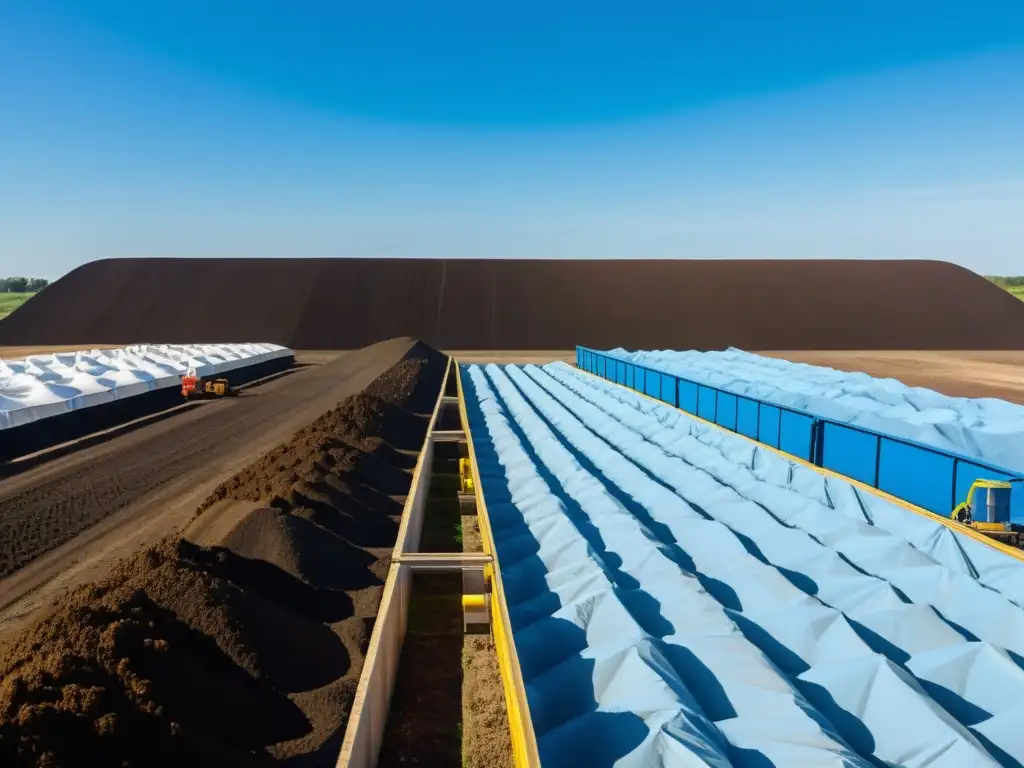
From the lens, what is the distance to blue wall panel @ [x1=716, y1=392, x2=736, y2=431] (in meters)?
17.1

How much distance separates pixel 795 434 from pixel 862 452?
200 centimetres

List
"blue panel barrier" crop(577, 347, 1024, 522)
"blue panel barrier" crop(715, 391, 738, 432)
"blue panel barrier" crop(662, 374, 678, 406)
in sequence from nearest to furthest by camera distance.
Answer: "blue panel barrier" crop(577, 347, 1024, 522), "blue panel barrier" crop(715, 391, 738, 432), "blue panel barrier" crop(662, 374, 678, 406)

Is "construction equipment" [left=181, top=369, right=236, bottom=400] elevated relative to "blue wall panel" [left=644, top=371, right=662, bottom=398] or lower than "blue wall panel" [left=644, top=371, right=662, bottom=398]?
lower

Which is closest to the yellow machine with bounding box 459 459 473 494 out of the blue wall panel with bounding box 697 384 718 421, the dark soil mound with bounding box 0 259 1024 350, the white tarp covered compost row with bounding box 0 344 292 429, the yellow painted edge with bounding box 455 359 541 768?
the yellow painted edge with bounding box 455 359 541 768

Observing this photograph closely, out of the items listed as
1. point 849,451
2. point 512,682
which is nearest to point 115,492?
point 512,682

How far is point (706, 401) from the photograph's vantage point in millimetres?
18781

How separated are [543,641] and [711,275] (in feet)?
215

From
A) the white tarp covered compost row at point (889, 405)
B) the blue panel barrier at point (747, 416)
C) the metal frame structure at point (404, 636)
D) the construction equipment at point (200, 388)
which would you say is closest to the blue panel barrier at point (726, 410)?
the blue panel barrier at point (747, 416)

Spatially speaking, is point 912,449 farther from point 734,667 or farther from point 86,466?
point 86,466

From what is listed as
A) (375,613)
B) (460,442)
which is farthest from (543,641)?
(460,442)

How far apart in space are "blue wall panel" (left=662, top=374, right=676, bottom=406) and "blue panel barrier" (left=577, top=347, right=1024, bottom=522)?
1.49 metres

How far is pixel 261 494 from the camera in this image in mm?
11453

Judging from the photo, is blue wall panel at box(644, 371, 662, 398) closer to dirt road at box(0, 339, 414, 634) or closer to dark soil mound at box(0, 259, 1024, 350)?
dirt road at box(0, 339, 414, 634)

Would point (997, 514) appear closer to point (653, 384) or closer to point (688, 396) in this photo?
point (688, 396)
